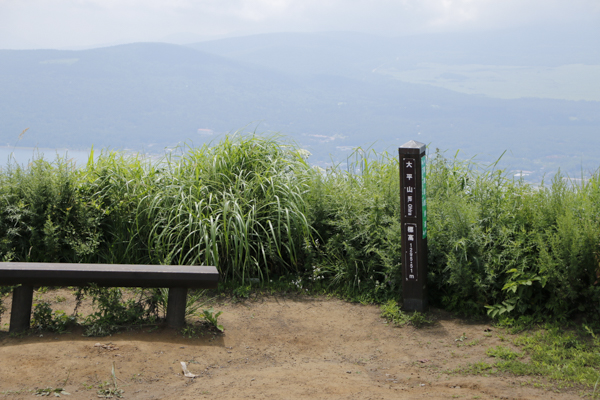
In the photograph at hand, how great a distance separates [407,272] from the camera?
453 centimetres

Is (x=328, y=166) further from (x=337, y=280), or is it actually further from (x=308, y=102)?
(x=308, y=102)

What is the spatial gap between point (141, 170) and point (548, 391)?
516 centimetres

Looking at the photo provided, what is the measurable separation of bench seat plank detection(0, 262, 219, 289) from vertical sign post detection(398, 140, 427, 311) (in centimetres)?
191

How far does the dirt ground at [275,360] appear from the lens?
9.71ft

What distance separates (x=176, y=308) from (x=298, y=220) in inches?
77.6

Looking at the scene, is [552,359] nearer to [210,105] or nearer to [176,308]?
[176,308]

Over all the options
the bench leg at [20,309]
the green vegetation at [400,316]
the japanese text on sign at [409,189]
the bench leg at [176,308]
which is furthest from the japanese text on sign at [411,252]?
the bench leg at [20,309]

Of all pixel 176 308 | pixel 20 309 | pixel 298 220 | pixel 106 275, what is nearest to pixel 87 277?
pixel 106 275

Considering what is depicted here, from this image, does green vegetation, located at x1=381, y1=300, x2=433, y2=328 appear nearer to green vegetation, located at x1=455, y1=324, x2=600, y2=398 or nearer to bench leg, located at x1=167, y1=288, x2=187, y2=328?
green vegetation, located at x1=455, y1=324, x2=600, y2=398

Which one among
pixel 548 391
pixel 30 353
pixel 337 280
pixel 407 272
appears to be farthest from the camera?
pixel 337 280

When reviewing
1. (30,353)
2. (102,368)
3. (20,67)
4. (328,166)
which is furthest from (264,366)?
(20,67)

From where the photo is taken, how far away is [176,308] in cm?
392

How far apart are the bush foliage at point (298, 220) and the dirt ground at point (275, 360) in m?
0.54

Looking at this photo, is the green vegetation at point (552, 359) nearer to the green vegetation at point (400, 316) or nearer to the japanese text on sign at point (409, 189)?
the green vegetation at point (400, 316)
